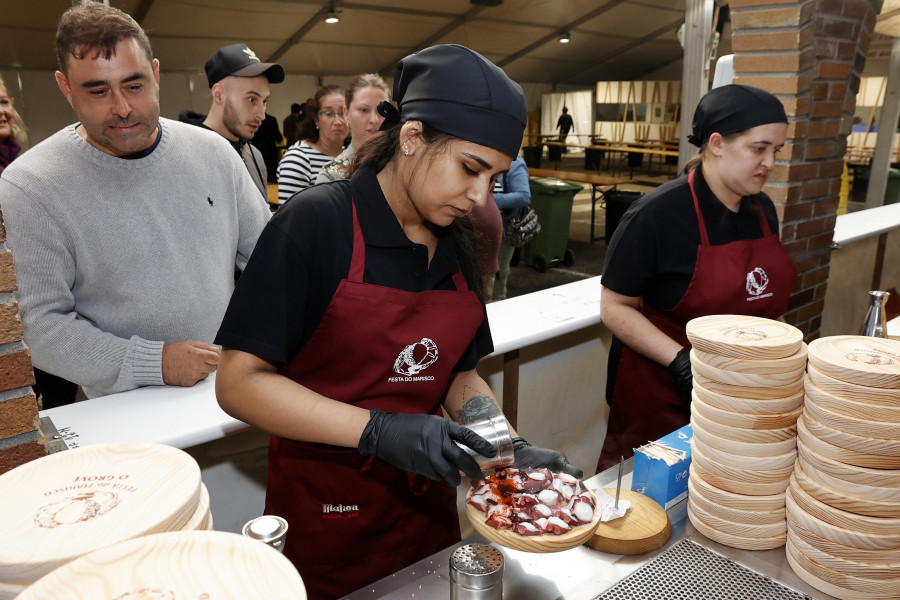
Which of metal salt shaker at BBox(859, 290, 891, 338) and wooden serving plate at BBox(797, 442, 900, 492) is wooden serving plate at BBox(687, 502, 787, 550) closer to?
wooden serving plate at BBox(797, 442, 900, 492)

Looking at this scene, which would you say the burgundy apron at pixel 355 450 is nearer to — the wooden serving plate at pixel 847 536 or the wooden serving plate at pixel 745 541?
the wooden serving plate at pixel 745 541

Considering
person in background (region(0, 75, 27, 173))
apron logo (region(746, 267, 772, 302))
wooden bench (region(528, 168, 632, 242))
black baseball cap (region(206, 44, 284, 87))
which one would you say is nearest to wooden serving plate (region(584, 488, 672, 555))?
apron logo (region(746, 267, 772, 302))

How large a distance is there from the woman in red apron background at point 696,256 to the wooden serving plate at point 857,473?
0.84m

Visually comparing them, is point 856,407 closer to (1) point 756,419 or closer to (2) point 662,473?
(1) point 756,419

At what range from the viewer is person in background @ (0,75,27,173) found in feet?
9.86

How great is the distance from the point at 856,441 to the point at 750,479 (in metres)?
0.20

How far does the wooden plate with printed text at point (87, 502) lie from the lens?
659mm

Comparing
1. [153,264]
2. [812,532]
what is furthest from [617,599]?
[153,264]

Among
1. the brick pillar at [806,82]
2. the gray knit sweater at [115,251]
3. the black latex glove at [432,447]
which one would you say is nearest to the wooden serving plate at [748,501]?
the black latex glove at [432,447]

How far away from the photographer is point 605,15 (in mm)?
12914

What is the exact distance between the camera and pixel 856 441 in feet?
3.44

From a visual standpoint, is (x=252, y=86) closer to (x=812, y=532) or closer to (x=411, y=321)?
(x=411, y=321)

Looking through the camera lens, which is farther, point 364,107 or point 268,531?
point 364,107

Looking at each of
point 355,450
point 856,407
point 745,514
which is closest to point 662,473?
point 745,514
